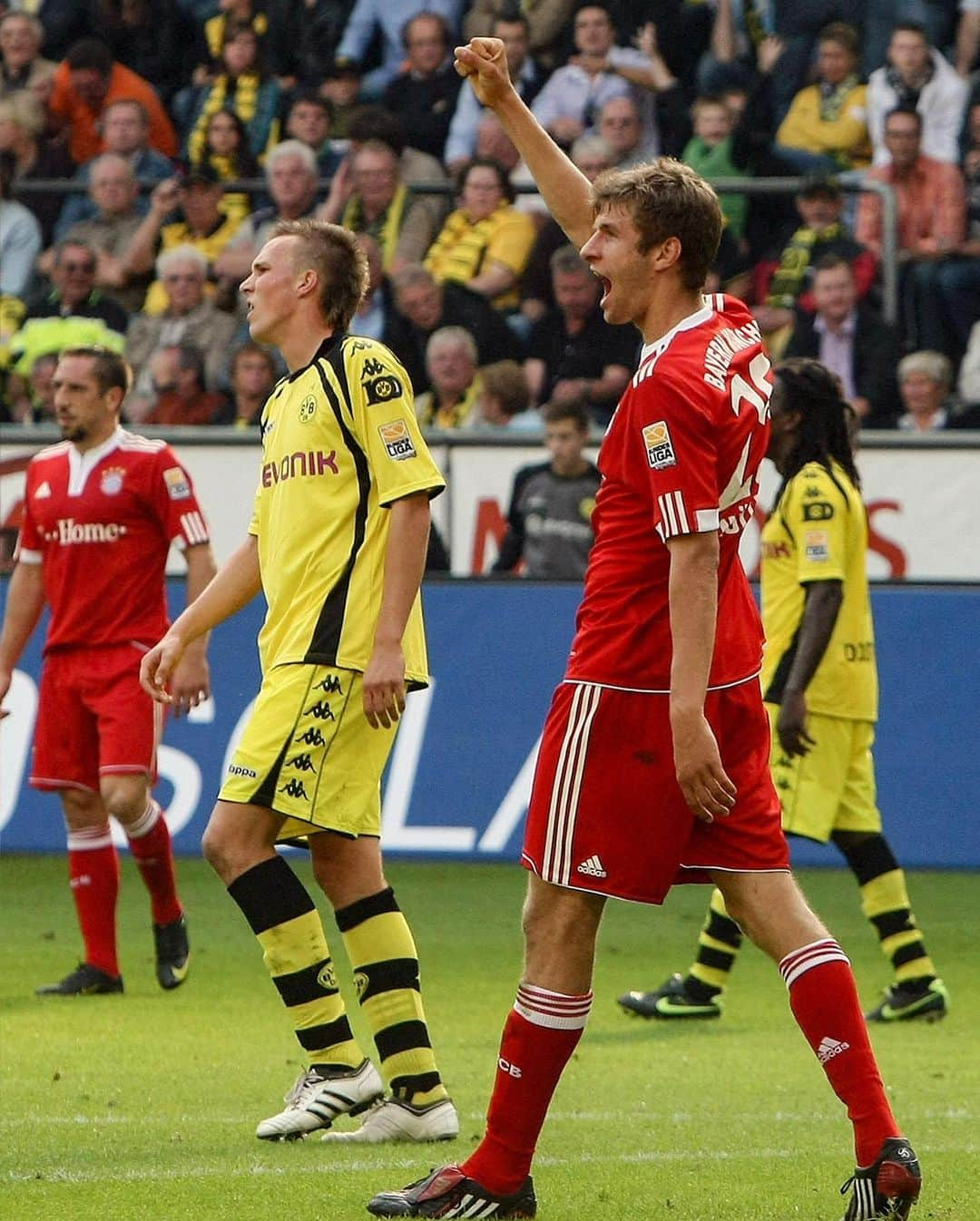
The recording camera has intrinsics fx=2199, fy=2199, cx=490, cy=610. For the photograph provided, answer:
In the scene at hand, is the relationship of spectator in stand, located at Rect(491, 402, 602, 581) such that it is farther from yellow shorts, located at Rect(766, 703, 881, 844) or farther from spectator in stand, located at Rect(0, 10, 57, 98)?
spectator in stand, located at Rect(0, 10, 57, 98)

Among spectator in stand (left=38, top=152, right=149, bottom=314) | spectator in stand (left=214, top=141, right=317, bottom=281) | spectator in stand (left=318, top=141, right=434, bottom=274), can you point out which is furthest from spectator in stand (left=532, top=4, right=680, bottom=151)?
spectator in stand (left=38, top=152, right=149, bottom=314)

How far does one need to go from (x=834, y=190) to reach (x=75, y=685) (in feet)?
25.5

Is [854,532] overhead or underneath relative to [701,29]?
underneath

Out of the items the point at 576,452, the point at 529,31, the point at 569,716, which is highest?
the point at 529,31

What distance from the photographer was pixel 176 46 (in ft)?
60.7

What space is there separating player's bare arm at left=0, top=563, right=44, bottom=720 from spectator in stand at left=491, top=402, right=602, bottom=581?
3.88 m

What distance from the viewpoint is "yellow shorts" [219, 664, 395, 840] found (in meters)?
5.58

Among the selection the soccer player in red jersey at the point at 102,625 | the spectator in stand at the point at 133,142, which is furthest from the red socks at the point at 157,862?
the spectator in stand at the point at 133,142

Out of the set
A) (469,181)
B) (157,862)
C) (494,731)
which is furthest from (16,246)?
(157,862)

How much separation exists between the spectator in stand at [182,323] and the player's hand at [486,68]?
9779 millimetres

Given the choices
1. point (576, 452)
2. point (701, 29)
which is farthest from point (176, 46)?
point (576, 452)

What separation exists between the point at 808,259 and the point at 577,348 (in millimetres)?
1688

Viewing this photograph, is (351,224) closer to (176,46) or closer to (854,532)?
(176,46)

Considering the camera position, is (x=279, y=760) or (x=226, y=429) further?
(x=226, y=429)
